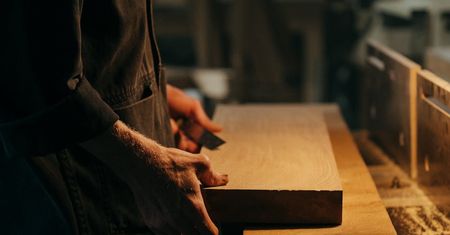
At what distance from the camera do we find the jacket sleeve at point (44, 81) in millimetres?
1190

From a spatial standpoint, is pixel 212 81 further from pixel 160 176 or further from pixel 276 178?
pixel 160 176

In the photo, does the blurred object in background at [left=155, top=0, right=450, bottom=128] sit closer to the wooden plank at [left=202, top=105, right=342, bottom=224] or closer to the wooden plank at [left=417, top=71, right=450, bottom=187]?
the wooden plank at [left=417, top=71, right=450, bottom=187]

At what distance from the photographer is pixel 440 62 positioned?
95.8 inches

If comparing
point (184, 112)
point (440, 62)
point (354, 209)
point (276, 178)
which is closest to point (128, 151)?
point (276, 178)

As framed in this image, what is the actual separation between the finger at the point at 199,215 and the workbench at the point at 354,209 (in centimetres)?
10

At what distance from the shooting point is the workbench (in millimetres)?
1329

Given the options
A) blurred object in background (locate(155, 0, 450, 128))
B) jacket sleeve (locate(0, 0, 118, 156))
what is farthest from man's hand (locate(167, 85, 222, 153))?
blurred object in background (locate(155, 0, 450, 128))

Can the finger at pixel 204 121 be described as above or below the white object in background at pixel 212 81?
above

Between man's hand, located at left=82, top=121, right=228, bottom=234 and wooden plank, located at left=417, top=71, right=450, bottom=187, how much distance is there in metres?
0.60

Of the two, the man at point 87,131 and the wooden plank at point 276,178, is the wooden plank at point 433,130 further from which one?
the man at point 87,131

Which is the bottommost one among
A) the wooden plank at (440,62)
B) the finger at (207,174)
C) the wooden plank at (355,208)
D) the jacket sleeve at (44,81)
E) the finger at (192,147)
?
the wooden plank at (355,208)

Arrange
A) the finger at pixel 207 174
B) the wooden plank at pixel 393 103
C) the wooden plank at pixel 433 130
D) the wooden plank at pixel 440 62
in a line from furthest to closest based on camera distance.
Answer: the wooden plank at pixel 440 62 → the wooden plank at pixel 393 103 → the wooden plank at pixel 433 130 → the finger at pixel 207 174

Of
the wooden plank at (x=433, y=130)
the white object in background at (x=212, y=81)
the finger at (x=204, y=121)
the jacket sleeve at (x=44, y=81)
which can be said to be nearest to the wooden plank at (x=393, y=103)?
the wooden plank at (x=433, y=130)

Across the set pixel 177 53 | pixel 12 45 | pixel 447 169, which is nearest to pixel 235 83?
pixel 177 53
